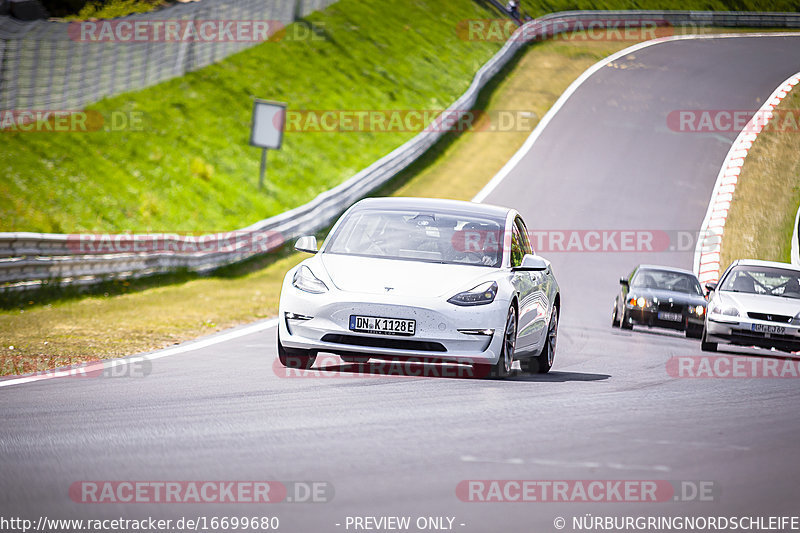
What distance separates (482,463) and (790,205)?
3070 centimetres

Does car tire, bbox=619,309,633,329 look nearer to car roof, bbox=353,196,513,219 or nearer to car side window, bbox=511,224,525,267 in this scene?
car side window, bbox=511,224,525,267

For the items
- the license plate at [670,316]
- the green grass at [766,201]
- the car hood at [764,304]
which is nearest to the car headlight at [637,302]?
the license plate at [670,316]

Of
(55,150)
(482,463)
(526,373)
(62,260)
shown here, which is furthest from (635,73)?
(482,463)

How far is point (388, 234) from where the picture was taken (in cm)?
1055

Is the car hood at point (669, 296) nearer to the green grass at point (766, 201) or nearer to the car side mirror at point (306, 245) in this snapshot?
the green grass at point (766, 201)

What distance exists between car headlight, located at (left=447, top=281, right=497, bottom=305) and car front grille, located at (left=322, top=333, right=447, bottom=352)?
0.42m

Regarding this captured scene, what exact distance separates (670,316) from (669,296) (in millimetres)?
365

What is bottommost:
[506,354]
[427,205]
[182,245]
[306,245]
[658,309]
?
[182,245]

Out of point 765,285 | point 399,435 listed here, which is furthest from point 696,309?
point 399,435

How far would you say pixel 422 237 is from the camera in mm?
10500

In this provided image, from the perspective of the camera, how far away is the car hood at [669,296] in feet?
63.6

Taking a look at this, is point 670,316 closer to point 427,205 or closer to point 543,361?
point 543,361

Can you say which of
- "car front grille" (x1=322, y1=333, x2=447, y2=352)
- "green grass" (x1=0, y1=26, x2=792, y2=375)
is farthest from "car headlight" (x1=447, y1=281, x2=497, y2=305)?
"green grass" (x1=0, y1=26, x2=792, y2=375)

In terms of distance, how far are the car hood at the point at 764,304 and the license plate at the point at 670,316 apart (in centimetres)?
279
